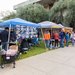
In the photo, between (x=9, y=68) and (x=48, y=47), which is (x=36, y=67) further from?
(x=48, y=47)

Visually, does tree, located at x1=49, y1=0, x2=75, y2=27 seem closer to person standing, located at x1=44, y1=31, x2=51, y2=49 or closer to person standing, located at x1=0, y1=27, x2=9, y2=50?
person standing, located at x1=44, y1=31, x2=51, y2=49

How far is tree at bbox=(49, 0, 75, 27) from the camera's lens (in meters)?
23.7

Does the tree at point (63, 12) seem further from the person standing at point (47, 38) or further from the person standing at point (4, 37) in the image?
the person standing at point (4, 37)

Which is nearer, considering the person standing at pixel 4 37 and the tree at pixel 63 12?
the person standing at pixel 4 37

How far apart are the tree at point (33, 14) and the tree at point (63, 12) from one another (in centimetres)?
268

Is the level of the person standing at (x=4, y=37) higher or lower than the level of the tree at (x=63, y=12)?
lower

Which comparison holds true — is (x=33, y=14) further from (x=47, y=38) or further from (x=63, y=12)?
(x=47, y=38)

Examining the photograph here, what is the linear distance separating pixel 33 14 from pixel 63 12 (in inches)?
245

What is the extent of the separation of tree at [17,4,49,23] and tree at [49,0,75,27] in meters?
2.68

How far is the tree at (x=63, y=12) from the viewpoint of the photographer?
23.7 meters

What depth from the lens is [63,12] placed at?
25.3 metres

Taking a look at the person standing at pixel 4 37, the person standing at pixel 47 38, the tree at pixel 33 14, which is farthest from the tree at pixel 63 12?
the person standing at pixel 4 37

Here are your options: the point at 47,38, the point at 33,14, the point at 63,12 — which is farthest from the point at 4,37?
the point at 33,14

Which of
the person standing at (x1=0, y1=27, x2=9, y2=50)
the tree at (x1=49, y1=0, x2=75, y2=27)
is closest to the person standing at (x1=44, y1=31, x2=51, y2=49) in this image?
the person standing at (x1=0, y1=27, x2=9, y2=50)
